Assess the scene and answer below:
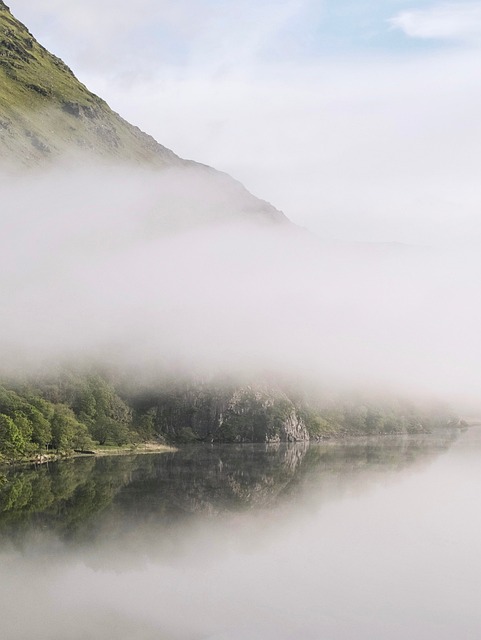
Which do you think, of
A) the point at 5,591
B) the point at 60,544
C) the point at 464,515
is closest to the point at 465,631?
the point at 5,591

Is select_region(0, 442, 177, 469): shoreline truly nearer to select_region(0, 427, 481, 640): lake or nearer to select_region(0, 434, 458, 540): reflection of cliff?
select_region(0, 434, 458, 540): reflection of cliff

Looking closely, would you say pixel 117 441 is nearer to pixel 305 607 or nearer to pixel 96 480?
pixel 96 480

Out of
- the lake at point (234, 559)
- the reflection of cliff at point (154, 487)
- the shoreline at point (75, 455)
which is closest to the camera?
the lake at point (234, 559)

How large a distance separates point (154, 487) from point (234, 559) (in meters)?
48.2

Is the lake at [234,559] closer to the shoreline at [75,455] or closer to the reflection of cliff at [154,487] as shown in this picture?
the reflection of cliff at [154,487]

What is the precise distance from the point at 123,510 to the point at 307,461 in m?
96.0

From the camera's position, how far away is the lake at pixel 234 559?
1998 inches

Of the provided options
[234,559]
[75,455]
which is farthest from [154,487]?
[75,455]

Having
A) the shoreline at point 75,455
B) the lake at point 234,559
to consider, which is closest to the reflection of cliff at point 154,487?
the lake at point 234,559

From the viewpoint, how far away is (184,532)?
81.9 meters

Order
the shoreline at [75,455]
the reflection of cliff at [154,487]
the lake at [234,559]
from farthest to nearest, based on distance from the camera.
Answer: the shoreline at [75,455] → the reflection of cliff at [154,487] → the lake at [234,559]

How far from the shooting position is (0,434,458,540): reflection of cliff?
85.8 meters

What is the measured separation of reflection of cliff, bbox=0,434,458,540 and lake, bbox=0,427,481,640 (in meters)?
0.46

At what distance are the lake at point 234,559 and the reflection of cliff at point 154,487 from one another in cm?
46
